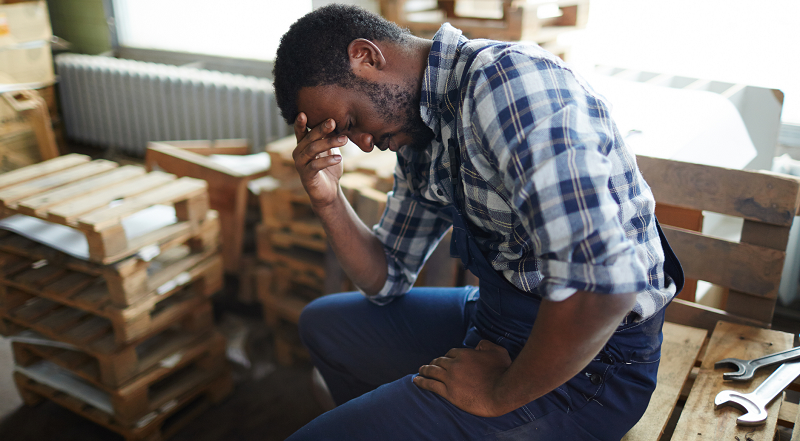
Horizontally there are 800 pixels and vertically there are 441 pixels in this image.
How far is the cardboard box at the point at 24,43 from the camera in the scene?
454 centimetres

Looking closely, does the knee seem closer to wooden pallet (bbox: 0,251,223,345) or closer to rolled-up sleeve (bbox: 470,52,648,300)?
wooden pallet (bbox: 0,251,223,345)

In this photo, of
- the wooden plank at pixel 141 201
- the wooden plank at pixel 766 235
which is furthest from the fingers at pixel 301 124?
the wooden plank at pixel 766 235

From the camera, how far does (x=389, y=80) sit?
127cm

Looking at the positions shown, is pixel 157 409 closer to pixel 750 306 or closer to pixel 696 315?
pixel 696 315

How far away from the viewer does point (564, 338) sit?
1062 mm

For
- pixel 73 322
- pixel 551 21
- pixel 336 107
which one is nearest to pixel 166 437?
pixel 73 322

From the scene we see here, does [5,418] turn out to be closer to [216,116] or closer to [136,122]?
[216,116]

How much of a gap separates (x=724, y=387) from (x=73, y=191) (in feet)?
7.50

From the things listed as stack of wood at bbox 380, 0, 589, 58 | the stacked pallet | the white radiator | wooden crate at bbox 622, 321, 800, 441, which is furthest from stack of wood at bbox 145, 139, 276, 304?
wooden crate at bbox 622, 321, 800, 441

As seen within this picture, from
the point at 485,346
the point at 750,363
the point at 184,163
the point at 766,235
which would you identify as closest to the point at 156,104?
the point at 184,163

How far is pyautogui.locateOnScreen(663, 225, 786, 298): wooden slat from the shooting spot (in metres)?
1.77

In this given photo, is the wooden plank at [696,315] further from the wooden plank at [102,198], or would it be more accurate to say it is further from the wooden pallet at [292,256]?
the wooden plank at [102,198]

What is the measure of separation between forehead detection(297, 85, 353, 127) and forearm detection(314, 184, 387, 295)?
0.41 metres

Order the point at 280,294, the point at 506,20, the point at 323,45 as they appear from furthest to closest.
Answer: the point at 280,294 < the point at 506,20 < the point at 323,45
